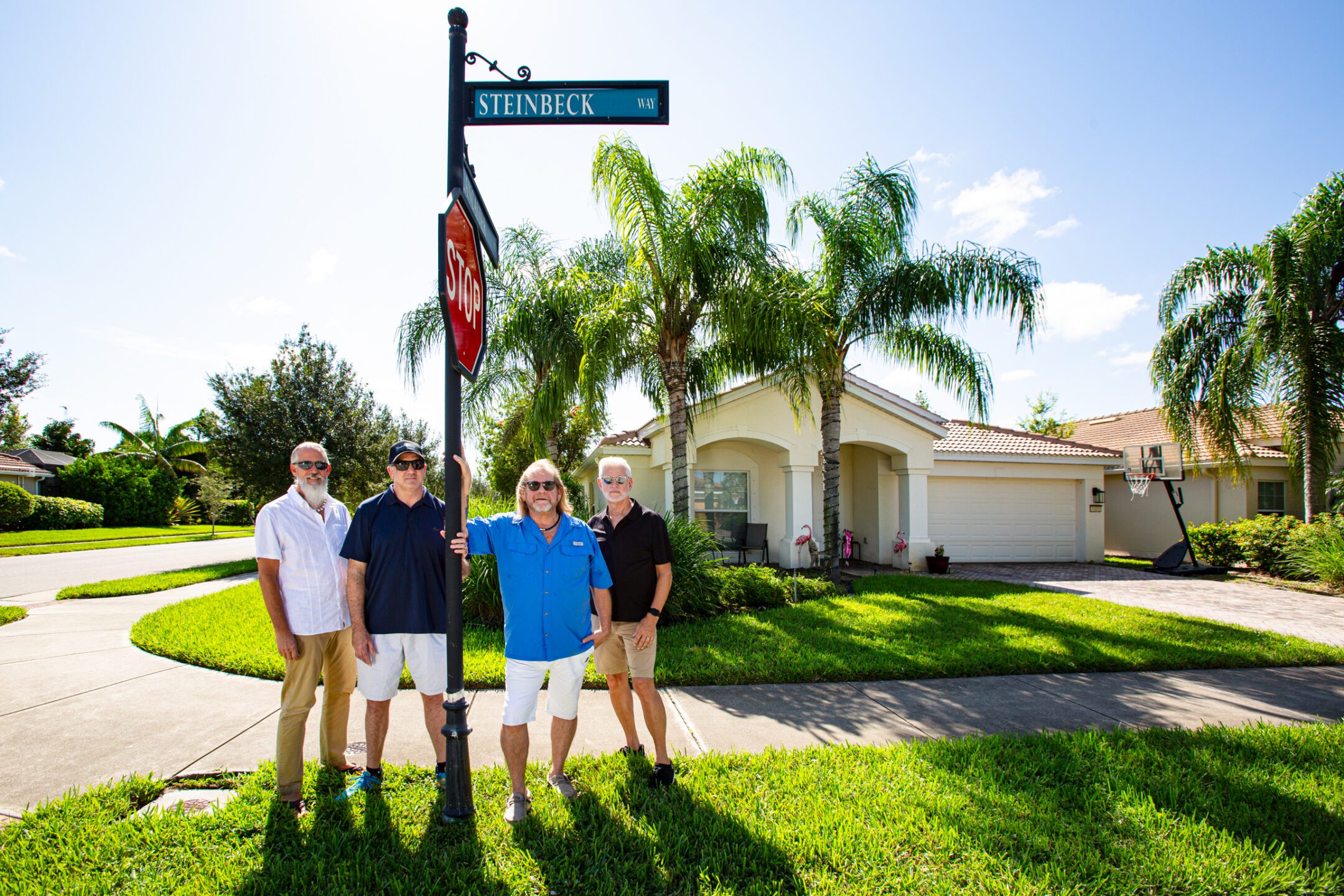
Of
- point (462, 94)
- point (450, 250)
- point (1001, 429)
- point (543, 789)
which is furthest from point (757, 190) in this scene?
point (1001, 429)

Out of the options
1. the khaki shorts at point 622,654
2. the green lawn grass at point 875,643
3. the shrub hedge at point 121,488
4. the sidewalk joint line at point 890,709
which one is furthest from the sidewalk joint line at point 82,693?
the shrub hedge at point 121,488

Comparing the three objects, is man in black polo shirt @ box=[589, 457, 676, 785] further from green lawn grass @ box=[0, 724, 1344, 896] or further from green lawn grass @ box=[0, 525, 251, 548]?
green lawn grass @ box=[0, 525, 251, 548]

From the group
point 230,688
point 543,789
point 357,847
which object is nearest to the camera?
point 357,847

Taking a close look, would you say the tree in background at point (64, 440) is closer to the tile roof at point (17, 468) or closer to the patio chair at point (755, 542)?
the tile roof at point (17, 468)

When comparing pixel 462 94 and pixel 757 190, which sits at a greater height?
pixel 757 190

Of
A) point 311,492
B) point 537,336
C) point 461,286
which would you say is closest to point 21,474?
point 537,336

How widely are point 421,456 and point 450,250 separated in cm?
134

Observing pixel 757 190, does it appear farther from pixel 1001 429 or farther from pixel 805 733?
pixel 1001 429

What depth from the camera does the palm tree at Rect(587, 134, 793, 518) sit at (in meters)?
9.76

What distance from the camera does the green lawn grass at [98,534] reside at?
22.1m

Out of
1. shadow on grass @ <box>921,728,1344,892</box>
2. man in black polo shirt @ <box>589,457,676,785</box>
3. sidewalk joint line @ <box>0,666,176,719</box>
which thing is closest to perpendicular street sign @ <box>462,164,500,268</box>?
man in black polo shirt @ <box>589,457,676,785</box>

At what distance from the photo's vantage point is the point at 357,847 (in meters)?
3.02

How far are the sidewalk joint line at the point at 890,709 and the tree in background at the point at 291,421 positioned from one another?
517 inches

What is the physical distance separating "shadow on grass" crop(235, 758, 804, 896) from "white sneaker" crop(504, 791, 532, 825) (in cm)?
4
